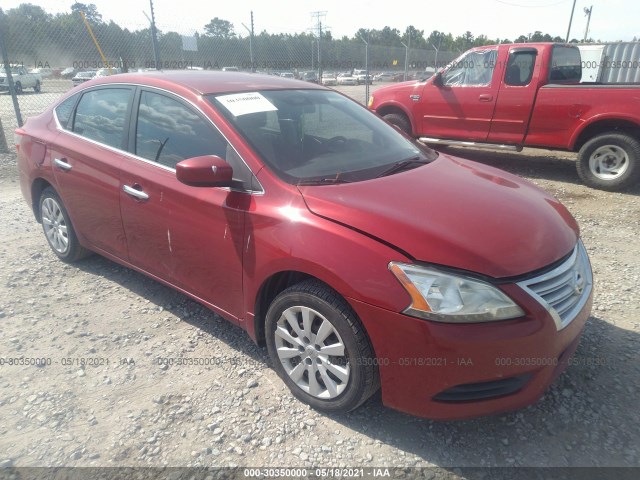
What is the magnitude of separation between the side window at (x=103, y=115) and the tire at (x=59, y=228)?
0.71 meters

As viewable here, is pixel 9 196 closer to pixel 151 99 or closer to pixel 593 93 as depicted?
pixel 151 99

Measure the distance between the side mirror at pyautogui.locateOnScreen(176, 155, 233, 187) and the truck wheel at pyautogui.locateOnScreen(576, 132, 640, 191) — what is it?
5.99m

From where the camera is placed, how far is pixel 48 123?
13.2 feet

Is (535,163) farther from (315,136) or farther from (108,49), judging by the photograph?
(108,49)

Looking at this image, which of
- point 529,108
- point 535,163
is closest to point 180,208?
point 529,108

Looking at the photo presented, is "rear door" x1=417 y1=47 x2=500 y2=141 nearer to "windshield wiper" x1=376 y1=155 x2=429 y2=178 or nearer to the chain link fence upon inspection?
the chain link fence

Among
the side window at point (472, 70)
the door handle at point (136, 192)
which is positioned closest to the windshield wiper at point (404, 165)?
the door handle at point (136, 192)

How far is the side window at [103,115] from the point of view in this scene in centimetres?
333

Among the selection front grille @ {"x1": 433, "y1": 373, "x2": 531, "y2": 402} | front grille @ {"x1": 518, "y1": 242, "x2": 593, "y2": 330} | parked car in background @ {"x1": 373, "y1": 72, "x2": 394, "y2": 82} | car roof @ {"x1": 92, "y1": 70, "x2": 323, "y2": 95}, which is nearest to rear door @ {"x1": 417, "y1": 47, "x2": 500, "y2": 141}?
car roof @ {"x1": 92, "y1": 70, "x2": 323, "y2": 95}

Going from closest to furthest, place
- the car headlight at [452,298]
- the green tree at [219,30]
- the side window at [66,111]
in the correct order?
the car headlight at [452,298] → the side window at [66,111] → the green tree at [219,30]

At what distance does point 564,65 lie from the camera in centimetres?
724

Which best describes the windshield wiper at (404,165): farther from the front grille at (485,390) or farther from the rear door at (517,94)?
the rear door at (517,94)

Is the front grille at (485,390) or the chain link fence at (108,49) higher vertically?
the chain link fence at (108,49)

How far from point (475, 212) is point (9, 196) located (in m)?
6.55
